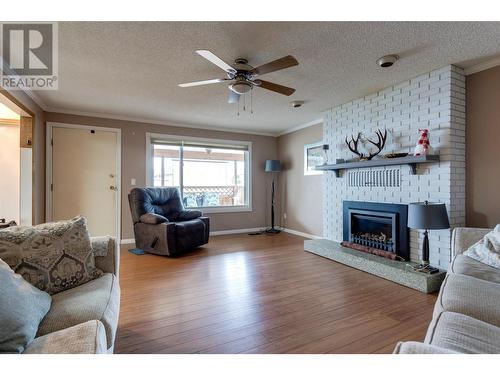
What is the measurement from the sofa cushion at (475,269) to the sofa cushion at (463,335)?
702mm

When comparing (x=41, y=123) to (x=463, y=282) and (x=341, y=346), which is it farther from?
(x=463, y=282)

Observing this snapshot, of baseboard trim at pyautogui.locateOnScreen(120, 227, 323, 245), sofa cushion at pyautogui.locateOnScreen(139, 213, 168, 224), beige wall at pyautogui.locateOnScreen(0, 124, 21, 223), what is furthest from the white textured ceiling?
baseboard trim at pyautogui.locateOnScreen(120, 227, 323, 245)

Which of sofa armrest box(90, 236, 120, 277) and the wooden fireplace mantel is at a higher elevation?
the wooden fireplace mantel

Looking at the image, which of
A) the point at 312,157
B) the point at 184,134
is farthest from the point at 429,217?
the point at 184,134

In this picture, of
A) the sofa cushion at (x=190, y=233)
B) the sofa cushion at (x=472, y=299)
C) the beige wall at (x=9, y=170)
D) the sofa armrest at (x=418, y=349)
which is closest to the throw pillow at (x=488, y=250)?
the sofa cushion at (x=472, y=299)

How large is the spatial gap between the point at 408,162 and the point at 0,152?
5.71m

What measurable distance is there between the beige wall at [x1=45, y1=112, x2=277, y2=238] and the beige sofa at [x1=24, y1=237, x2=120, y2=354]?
10.8 feet

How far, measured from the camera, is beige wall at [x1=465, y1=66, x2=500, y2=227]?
2600 mm

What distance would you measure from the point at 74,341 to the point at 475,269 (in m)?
2.35

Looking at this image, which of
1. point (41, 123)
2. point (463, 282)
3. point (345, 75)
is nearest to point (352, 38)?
point (345, 75)

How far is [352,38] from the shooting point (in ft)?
7.14

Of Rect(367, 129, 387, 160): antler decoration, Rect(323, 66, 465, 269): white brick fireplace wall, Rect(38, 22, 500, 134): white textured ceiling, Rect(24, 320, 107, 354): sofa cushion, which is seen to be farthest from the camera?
Rect(367, 129, 387, 160): antler decoration

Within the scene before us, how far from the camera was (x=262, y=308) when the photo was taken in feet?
7.09

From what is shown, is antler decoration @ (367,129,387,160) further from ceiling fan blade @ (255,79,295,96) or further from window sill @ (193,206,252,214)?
window sill @ (193,206,252,214)
